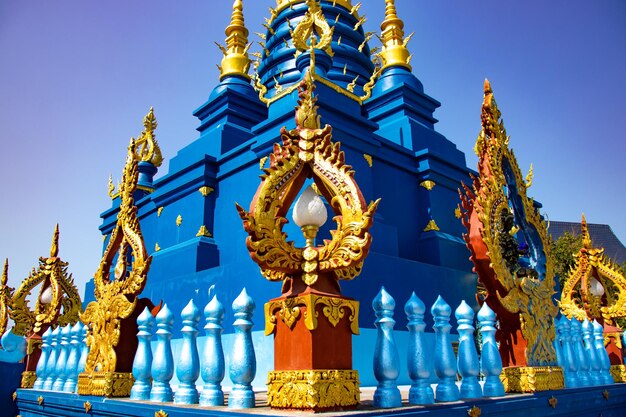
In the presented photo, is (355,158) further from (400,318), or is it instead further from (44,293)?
(44,293)

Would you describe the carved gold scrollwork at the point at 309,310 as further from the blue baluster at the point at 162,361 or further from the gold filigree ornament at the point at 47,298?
the gold filigree ornament at the point at 47,298

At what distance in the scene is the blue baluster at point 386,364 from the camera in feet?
13.1

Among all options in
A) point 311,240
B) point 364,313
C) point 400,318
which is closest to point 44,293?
point 364,313

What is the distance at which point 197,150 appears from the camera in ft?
50.2

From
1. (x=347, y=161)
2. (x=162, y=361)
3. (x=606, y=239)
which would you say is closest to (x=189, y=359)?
(x=162, y=361)

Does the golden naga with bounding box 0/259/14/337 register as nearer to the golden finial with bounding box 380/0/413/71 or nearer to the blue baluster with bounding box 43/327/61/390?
the blue baluster with bounding box 43/327/61/390

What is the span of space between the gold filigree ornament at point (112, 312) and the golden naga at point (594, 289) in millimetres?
8234

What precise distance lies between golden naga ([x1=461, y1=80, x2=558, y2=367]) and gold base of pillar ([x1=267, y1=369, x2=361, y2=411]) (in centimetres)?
263

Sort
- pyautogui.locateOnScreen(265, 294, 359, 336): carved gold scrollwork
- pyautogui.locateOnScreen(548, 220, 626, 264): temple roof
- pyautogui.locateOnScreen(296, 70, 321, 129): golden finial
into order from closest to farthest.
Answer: pyautogui.locateOnScreen(265, 294, 359, 336): carved gold scrollwork, pyautogui.locateOnScreen(296, 70, 321, 129): golden finial, pyautogui.locateOnScreen(548, 220, 626, 264): temple roof

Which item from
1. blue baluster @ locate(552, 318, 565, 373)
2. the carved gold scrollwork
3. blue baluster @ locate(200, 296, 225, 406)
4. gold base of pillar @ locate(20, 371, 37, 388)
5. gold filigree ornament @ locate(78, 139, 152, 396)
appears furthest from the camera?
gold base of pillar @ locate(20, 371, 37, 388)

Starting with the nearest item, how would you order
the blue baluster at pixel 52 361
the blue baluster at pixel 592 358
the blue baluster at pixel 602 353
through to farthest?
the blue baluster at pixel 592 358
the blue baluster at pixel 602 353
the blue baluster at pixel 52 361

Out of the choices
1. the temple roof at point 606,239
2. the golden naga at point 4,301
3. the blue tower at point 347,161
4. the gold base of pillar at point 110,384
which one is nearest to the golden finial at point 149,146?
the blue tower at point 347,161

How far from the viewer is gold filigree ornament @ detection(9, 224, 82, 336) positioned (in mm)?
10266

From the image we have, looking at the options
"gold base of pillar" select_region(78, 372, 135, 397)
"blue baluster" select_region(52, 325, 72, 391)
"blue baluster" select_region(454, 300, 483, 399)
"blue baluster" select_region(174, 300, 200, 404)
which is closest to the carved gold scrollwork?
"blue baluster" select_region(174, 300, 200, 404)
